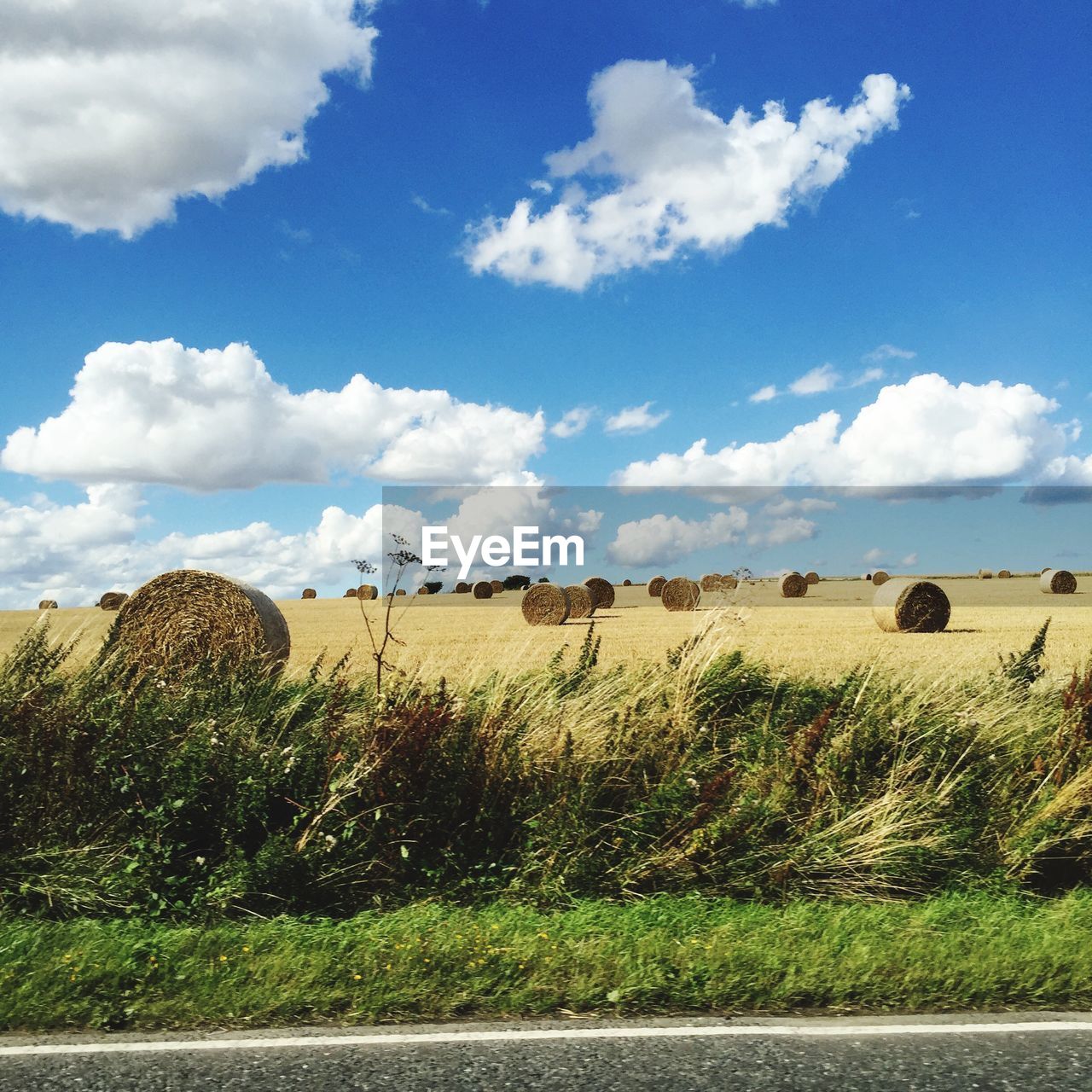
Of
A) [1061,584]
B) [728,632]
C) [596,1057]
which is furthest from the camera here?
[1061,584]

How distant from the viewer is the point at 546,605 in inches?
1672

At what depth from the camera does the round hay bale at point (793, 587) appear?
217ft

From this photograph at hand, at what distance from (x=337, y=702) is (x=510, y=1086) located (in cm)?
477

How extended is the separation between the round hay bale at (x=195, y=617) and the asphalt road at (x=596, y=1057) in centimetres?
1305

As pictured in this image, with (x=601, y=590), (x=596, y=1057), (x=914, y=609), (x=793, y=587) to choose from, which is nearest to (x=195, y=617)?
(x=596, y=1057)

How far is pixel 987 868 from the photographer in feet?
24.4

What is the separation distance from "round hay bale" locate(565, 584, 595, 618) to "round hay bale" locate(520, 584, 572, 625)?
1.80 m

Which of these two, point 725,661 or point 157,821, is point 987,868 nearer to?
point 725,661

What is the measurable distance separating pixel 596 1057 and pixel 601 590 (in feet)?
160

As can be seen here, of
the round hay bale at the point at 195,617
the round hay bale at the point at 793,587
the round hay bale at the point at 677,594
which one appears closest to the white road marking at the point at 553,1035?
the round hay bale at the point at 195,617

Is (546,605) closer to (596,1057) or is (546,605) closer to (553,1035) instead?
(553,1035)

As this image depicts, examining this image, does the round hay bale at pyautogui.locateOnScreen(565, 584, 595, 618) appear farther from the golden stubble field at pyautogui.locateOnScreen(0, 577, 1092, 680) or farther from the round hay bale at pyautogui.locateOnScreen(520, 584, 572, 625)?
the round hay bale at pyautogui.locateOnScreen(520, 584, 572, 625)

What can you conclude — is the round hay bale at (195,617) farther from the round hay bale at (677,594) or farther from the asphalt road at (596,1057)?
the round hay bale at (677,594)

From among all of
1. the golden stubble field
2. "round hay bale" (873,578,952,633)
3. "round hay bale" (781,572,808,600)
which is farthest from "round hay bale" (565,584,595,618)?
"round hay bale" (781,572,808,600)
